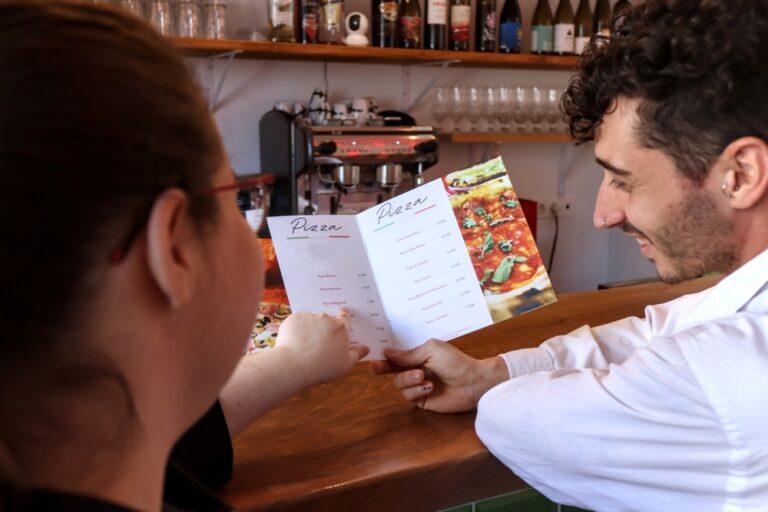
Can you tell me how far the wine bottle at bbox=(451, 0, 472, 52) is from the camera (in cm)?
302

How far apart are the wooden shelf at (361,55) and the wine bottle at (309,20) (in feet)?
0.20

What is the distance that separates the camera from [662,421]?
84 cm

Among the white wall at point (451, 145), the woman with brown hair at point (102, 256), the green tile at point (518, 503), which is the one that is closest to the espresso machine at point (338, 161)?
the white wall at point (451, 145)

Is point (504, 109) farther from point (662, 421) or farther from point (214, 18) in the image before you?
point (662, 421)

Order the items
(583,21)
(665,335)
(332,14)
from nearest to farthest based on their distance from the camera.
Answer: (665,335), (332,14), (583,21)

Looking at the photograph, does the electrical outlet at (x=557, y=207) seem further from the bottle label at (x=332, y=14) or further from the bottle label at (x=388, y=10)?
the bottle label at (x=332, y=14)

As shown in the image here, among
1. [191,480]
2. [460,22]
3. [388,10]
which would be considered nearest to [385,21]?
[388,10]

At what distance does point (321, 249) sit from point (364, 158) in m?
1.56

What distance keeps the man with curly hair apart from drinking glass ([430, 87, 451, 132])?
197 cm

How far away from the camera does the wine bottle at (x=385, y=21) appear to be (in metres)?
2.88

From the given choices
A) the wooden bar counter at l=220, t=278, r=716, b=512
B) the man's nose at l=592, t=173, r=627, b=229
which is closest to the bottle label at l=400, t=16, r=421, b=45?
the man's nose at l=592, t=173, r=627, b=229

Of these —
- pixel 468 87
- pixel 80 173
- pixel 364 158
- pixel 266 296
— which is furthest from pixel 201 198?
pixel 468 87

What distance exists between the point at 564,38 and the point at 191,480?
291 centimetres

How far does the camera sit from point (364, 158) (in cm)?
257
